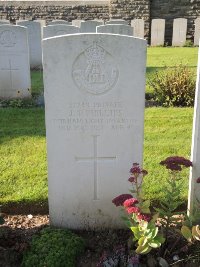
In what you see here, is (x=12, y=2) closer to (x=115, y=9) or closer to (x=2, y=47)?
(x=115, y=9)

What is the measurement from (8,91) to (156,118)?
10.2 ft

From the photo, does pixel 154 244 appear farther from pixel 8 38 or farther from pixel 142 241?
pixel 8 38

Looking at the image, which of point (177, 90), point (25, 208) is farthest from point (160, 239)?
point (177, 90)

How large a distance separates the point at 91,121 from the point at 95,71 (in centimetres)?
40

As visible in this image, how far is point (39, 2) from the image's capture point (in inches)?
674

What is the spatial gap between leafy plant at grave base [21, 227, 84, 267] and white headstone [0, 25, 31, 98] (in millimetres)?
4636

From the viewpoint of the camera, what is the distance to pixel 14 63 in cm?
722

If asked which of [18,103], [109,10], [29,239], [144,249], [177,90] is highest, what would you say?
[109,10]

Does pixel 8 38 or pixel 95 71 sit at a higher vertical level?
pixel 8 38

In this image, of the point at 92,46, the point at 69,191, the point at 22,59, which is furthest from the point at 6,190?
the point at 22,59

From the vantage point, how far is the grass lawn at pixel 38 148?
395cm

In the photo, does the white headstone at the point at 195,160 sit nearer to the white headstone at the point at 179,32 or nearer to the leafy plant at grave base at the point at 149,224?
the leafy plant at grave base at the point at 149,224

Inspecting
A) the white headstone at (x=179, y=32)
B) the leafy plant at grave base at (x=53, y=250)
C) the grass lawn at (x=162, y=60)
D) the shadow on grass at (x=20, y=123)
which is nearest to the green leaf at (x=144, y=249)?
the leafy plant at grave base at (x=53, y=250)

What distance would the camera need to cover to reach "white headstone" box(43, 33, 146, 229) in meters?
2.94
